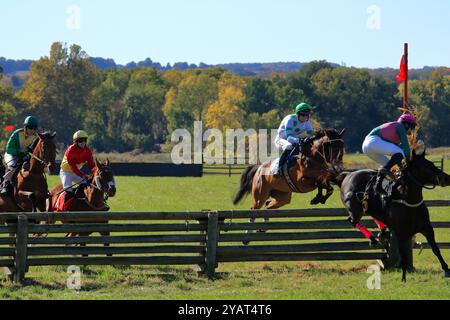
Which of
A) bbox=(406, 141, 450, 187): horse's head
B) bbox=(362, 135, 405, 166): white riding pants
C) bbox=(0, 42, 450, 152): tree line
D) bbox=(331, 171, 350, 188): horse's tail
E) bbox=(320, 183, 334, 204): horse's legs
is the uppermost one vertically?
bbox=(362, 135, 405, 166): white riding pants

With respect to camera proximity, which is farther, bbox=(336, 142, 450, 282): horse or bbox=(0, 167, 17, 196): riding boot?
bbox=(0, 167, 17, 196): riding boot

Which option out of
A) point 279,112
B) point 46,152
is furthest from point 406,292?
point 279,112

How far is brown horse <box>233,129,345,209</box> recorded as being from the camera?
57.1ft

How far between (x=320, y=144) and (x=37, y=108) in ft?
308

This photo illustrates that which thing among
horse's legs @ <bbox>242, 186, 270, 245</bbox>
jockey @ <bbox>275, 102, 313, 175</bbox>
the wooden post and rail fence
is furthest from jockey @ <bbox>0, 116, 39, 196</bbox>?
jockey @ <bbox>275, 102, 313, 175</bbox>

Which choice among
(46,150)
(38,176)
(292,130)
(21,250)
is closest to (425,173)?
(292,130)

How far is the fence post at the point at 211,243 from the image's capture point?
588 inches

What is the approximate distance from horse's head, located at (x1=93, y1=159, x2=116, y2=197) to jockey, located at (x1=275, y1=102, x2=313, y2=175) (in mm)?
3571

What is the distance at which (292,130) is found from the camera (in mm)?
18359

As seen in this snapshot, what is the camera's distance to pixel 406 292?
12875 millimetres

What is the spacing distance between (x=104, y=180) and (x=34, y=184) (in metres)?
1.55

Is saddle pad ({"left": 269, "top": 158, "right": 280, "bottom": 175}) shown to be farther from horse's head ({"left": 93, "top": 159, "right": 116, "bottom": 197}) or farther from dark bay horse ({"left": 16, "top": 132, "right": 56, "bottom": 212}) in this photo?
dark bay horse ({"left": 16, "top": 132, "right": 56, "bottom": 212})

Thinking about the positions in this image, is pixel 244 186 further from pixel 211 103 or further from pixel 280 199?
pixel 211 103

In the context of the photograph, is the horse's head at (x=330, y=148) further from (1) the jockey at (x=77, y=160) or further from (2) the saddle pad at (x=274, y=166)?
(1) the jockey at (x=77, y=160)
